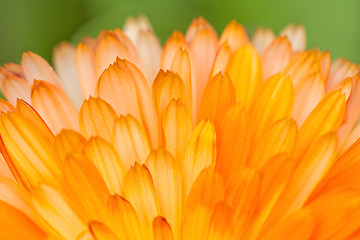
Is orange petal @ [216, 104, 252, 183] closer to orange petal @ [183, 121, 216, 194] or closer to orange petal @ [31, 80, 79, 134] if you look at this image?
orange petal @ [183, 121, 216, 194]

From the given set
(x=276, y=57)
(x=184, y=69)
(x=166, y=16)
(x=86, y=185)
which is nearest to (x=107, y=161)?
(x=86, y=185)

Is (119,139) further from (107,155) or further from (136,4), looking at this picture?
(136,4)

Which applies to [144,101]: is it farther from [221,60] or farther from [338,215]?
[338,215]

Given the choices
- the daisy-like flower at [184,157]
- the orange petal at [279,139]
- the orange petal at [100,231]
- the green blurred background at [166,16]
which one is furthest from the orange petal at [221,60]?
the green blurred background at [166,16]

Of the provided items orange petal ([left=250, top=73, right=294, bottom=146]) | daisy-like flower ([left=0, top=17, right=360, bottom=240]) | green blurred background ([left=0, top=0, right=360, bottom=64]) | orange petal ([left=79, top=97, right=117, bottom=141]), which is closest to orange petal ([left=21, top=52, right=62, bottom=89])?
daisy-like flower ([left=0, top=17, right=360, bottom=240])

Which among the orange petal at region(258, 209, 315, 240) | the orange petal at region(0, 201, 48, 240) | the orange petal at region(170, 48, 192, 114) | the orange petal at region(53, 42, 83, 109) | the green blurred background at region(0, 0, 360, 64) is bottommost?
the orange petal at region(258, 209, 315, 240)

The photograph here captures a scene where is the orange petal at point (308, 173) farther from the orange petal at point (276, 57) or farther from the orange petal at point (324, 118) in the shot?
the orange petal at point (276, 57)

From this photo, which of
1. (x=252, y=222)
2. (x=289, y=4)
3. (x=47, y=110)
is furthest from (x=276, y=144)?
(x=289, y=4)
